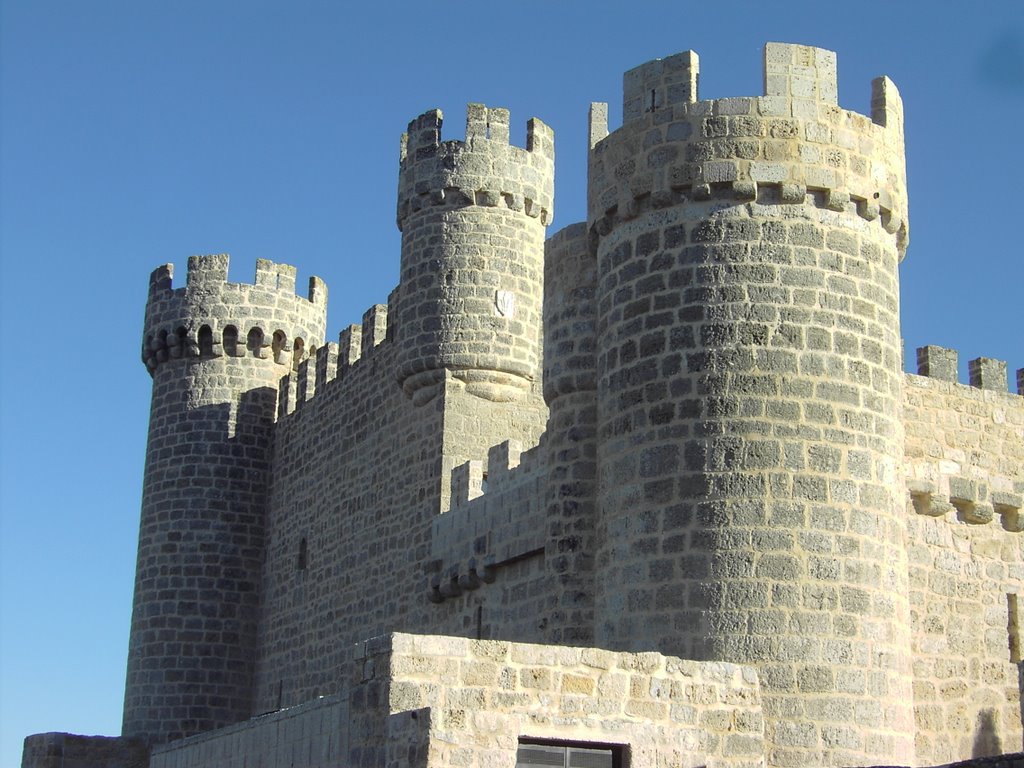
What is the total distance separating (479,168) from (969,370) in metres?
6.31

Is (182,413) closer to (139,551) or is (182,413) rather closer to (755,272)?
(139,551)

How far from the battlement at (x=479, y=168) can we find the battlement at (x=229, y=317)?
594 centimetres

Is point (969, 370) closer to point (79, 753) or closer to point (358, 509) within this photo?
point (358, 509)

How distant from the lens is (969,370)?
612 inches

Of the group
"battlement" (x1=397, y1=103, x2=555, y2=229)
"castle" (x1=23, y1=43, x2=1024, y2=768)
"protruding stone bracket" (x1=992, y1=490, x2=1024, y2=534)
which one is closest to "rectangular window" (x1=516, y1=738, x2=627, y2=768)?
"castle" (x1=23, y1=43, x2=1024, y2=768)

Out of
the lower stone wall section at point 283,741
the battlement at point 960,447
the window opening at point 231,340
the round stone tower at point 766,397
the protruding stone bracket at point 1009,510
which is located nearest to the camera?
the lower stone wall section at point 283,741

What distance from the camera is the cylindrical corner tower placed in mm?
19062

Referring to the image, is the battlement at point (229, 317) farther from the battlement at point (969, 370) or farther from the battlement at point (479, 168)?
the battlement at point (969, 370)

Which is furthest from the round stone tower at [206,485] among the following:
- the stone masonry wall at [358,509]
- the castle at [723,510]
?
the castle at [723,510]

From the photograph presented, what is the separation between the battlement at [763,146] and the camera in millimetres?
12125

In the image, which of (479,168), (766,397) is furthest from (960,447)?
(479,168)

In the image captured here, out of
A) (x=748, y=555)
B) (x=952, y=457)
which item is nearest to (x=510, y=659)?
(x=748, y=555)

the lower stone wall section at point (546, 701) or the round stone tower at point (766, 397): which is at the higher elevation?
the round stone tower at point (766, 397)

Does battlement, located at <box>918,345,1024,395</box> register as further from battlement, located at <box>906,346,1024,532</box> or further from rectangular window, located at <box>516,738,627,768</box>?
rectangular window, located at <box>516,738,627,768</box>
